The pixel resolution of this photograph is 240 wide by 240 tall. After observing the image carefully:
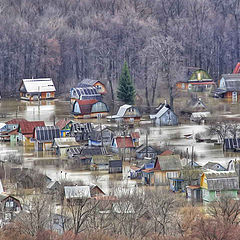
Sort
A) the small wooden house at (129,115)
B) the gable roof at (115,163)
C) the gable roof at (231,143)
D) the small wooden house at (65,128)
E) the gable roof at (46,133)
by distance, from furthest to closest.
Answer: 1. the small wooden house at (129,115)
2. the small wooden house at (65,128)
3. the gable roof at (46,133)
4. the gable roof at (231,143)
5. the gable roof at (115,163)

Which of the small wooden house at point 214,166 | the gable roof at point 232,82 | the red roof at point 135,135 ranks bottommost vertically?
the small wooden house at point 214,166

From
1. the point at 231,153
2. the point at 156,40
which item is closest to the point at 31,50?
the point at 156,40

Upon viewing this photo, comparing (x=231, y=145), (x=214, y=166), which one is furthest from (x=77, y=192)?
(x=231, y=145)

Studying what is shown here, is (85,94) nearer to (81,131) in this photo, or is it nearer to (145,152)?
(81,131)

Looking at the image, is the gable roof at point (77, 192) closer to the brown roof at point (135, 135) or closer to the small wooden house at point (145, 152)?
the small wooden house at point (145, 152)

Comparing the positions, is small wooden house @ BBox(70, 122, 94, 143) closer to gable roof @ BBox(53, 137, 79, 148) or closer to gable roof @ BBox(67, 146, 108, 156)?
gable roof @ BBox(53, 137, 79, 148)

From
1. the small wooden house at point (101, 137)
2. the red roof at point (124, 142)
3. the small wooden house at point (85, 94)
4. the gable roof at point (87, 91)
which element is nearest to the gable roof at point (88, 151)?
the red roof at point (124, 142)
